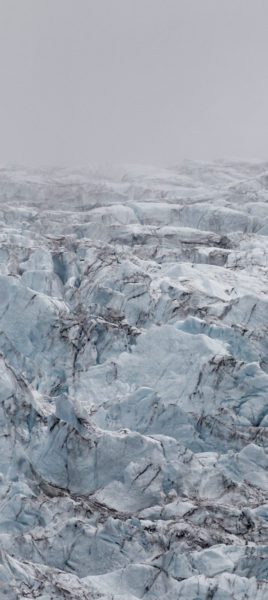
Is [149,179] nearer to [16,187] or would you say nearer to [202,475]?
[16,187]

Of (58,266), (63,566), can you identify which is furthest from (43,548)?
(58,266)

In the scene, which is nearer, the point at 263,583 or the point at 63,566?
the point at 263,583

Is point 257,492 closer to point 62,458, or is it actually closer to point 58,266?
point 62,458

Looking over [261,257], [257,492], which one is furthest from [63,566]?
[261,257]

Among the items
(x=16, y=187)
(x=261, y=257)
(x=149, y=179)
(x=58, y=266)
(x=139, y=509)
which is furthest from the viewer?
(x=149, y=179)

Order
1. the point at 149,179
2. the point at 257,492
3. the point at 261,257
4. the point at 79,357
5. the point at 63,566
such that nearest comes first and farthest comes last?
the point at 63,566
the point at 257,492
the point at 79,357
the point at 261,257
the point at 149,179

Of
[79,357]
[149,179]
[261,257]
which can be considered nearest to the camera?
[79,357]
